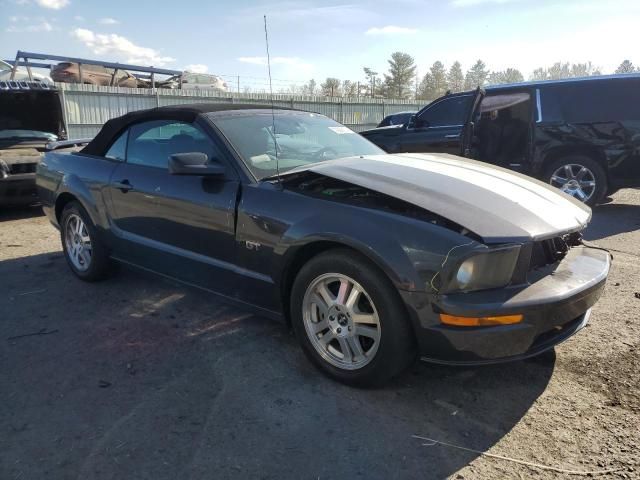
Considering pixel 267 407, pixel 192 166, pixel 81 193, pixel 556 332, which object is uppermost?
pixel 192 166

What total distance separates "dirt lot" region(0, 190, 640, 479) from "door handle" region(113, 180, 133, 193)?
3.22 feet

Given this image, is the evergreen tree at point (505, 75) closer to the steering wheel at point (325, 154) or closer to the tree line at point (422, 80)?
the tree line at point (422, 80)

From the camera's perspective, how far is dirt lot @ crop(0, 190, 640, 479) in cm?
224

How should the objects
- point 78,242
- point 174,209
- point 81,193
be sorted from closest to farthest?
point 174,209
point 81,193
point 78,242

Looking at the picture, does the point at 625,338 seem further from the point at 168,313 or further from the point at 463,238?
the point at 168,313

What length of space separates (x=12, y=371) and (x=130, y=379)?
766mm

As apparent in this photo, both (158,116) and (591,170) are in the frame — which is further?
(591,170)

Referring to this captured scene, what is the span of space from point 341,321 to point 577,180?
18.9ft

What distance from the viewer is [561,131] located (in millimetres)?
7105

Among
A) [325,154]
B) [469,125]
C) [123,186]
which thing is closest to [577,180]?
[469,125]

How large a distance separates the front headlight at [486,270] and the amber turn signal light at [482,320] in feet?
0.45

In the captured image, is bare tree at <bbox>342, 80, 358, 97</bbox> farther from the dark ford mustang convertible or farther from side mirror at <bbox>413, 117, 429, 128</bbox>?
the dark ford mustang convertible

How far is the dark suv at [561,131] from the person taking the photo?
6719 mm

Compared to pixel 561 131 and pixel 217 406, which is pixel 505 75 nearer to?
pixel 561 131
